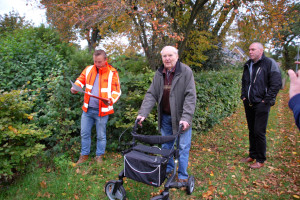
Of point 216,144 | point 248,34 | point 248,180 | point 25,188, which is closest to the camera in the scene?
point 25,188

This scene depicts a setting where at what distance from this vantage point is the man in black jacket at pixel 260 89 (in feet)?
13.2

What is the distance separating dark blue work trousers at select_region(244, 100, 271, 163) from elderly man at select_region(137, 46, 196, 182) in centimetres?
156

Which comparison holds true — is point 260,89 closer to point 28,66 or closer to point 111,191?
point 111,191

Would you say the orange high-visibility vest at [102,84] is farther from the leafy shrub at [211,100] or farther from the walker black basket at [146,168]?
the leafy shrub at [211,100]

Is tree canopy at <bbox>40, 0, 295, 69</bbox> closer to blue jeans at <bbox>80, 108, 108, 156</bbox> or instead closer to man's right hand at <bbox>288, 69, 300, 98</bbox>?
blue jeans at <bbox>80, 108, 108, 156</bbox>

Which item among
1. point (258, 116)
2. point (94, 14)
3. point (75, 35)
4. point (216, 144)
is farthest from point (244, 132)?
point (75, 35)

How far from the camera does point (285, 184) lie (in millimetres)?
3928

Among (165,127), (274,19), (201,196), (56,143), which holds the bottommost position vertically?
(201,196)

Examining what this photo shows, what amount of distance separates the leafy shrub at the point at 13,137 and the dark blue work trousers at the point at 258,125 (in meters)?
3.68

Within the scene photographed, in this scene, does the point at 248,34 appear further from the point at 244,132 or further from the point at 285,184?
the point at 285,184

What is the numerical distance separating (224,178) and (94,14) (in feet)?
18.6

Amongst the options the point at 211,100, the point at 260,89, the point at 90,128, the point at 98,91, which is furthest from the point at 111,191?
the point at 211,100

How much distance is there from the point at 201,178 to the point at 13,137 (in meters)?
3.07

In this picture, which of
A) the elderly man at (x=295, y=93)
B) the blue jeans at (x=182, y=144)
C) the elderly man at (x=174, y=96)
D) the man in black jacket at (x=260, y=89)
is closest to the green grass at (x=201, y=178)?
the blue jeans at (x=182, y=144)
